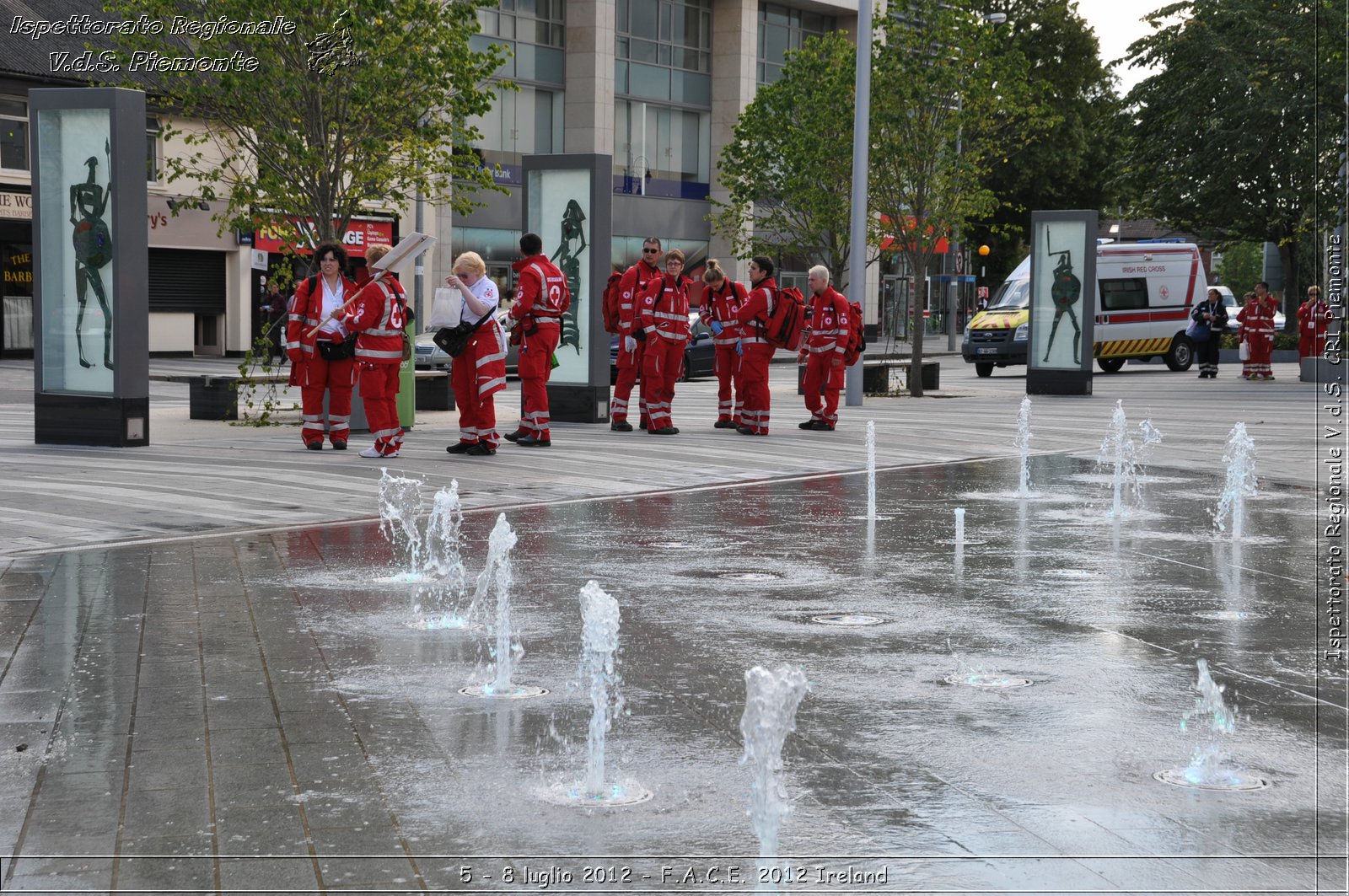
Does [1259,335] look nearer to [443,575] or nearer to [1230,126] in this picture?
[1230,126]

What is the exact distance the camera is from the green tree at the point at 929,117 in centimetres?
2888

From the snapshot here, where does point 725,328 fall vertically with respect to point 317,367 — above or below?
above

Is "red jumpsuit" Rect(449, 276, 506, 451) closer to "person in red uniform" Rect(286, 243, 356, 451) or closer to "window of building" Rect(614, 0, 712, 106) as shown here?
"person in red uniform" Rect(286, 243, 356, 451)

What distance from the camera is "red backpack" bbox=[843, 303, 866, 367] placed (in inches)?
773

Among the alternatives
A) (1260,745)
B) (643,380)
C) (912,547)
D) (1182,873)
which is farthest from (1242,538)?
(643,380)

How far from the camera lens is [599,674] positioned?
595 centimetres

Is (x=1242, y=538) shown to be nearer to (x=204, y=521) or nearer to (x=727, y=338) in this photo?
(x=204, y=521)

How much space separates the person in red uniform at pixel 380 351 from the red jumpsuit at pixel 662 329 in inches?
136

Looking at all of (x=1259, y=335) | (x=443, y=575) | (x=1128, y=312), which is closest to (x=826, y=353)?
(x=443, y=575)

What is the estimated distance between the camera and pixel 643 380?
722 inches

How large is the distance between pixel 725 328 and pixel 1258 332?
18536 millimetres

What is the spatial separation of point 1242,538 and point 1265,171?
33699 millimetres

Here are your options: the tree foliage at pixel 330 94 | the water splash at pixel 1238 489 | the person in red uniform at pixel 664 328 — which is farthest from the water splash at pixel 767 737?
the tree foliage at pixel 330 94

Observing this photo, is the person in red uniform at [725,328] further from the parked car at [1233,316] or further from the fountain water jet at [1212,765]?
the parked car at [1233,316]
